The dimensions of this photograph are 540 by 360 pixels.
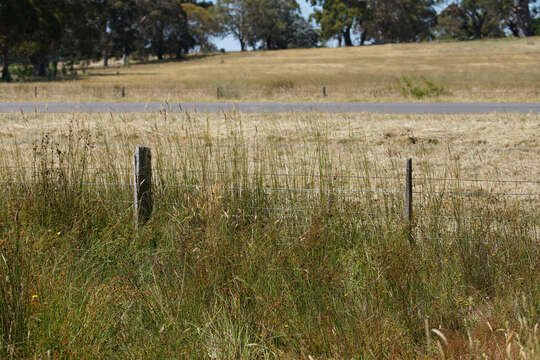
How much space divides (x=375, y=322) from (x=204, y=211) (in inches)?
60.7

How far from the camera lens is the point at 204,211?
4.49 m

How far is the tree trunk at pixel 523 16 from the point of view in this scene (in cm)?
7294

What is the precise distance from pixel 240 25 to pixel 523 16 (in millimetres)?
39191

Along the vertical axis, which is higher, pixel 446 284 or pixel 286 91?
pixel 286 91

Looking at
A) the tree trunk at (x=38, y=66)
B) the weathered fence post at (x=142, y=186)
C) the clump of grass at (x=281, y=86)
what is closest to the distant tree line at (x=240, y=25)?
the tree trunk at (x=38, y=66)

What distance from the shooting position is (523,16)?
2896 inches

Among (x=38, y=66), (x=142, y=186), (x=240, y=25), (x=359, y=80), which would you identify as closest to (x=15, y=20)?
(x=38, y=66)

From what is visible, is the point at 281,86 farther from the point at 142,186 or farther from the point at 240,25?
the point at 240,25

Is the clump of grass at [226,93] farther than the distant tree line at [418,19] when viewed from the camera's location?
No

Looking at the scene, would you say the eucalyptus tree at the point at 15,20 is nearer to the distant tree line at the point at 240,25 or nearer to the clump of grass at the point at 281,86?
the distant tree line at the point at 240,25

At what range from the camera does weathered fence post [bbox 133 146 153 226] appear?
5.52 m

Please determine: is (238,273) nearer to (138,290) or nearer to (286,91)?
(138,290)

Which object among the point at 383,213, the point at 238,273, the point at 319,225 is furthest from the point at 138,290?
the point at 383,213

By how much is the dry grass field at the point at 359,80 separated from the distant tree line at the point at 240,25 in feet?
15.3
